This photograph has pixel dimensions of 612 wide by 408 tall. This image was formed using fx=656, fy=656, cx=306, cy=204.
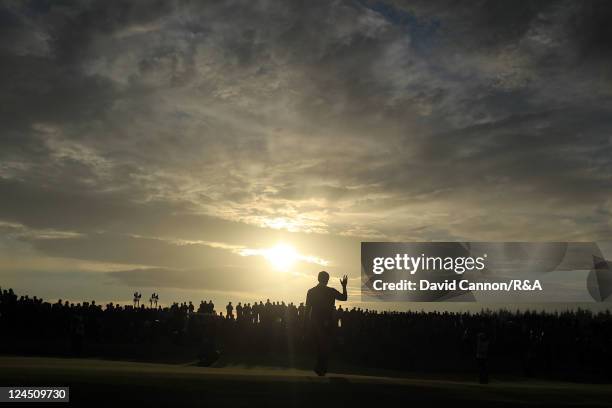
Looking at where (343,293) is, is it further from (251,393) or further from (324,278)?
(251,393)

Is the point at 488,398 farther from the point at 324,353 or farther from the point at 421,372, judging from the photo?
the point at 421,372

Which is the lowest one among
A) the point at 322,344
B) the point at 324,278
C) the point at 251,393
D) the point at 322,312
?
the point at 251,393

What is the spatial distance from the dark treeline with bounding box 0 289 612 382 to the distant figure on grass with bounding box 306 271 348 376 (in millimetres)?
18762

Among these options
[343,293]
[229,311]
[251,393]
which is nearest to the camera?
[251,393]

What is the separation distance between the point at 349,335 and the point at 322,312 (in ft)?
73.9

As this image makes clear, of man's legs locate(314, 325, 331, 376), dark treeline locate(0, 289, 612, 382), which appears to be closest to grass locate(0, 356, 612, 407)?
man's legs locate(314, 325, 331, 376)

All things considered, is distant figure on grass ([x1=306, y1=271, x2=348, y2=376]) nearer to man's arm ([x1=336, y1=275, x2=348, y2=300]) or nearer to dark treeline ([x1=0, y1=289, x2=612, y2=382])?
man's arm ([x1=336, y1=275, x2=348, y2=300])

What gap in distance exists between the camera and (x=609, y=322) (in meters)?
37.7

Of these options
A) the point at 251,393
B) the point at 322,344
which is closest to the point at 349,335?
the point at 322,344

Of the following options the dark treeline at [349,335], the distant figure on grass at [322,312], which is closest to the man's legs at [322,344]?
the distant figure on grass at [322,312]

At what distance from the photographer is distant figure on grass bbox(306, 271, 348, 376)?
14359 millimetres

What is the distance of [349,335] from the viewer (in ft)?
119

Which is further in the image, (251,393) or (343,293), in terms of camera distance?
(343,293)

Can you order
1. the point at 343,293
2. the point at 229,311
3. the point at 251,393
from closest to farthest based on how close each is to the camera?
the point at 251,393, the point at 343,293, the point at 229,311
